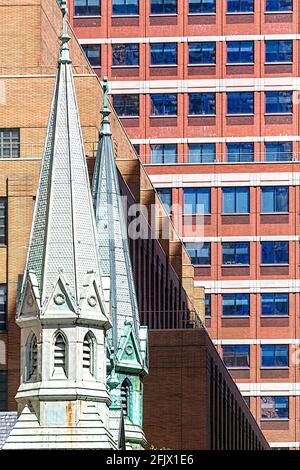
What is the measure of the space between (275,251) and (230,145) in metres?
8.30

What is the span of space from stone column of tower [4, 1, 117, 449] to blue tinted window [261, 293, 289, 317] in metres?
91.2

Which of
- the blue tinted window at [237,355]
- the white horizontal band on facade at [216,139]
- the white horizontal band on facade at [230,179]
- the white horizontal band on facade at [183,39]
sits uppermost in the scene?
the white horizontal band on facade at [183,39]

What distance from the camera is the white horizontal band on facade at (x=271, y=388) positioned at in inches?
6403

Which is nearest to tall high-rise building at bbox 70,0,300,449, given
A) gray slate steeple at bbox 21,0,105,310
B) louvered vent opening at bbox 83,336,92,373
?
gray slate steeple at bbox 21,0,105,310

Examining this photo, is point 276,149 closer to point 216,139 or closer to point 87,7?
point 216,139

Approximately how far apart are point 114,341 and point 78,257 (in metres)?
5.50

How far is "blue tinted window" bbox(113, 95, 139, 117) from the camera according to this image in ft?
549

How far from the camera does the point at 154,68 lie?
552 feet

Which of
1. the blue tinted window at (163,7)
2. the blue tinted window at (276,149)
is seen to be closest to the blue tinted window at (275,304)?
the blue tinted window at (276,149)

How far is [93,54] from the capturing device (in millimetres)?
166875

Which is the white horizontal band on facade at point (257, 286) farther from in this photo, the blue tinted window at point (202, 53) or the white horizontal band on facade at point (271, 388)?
the blue tinted window at point (202, 53)

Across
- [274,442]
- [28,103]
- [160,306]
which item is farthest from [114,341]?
[274,442]

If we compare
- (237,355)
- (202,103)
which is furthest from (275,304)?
(202,103)

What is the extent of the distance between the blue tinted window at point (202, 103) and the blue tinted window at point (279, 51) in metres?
4.98
